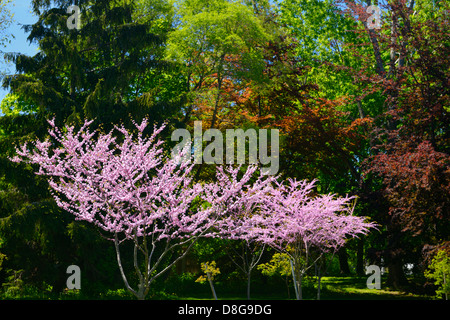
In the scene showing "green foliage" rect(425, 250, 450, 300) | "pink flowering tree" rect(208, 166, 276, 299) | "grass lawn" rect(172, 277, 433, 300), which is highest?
"pink flowering tree" rect(208, 166, 276, 299)

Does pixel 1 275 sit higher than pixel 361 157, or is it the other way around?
pixel 361 157

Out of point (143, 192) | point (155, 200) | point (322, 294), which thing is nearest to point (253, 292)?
point (322, 294)

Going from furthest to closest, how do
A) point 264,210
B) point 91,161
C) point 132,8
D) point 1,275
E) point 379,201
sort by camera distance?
point 132,8 → point 379,201 → point 1,275 → point 264,210 → point 91,161

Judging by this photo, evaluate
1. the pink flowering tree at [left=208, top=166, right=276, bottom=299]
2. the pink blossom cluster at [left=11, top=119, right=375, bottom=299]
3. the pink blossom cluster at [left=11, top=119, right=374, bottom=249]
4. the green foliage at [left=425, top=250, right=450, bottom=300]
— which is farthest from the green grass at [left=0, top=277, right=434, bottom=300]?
the green foliage at [left=425, top=250, right=450, bottom=300]

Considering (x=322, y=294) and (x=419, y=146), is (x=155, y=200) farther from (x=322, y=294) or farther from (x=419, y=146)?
(x=322, y=294)

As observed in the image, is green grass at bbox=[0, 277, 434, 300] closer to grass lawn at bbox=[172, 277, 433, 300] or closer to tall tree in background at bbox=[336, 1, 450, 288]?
grass lawn at bbox=[172, 277, 433, 300]

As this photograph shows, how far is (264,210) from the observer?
520 inches

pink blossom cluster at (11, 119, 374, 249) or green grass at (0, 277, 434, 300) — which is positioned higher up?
pink blossom cluster at (11, 119, 374, 249)

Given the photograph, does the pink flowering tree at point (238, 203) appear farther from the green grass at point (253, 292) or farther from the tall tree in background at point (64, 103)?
the tall tree in background at point (64, 103)

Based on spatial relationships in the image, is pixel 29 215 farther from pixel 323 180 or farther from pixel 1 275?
pixel 323 180

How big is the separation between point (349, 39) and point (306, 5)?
262cm

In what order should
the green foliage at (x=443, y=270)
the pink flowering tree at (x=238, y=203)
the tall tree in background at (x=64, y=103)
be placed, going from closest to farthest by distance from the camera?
the pink flowering tree at (x=238, y=203)
the green foliage at (x=443, y=270)
the tall tree in background at (x=64, y=103)

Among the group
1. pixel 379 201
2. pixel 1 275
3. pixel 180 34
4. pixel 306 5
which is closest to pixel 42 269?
pixel 1 275

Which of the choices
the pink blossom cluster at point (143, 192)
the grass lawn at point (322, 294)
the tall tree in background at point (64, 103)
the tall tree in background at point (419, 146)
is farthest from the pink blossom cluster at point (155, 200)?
the grass lawn at point (322, 294)
